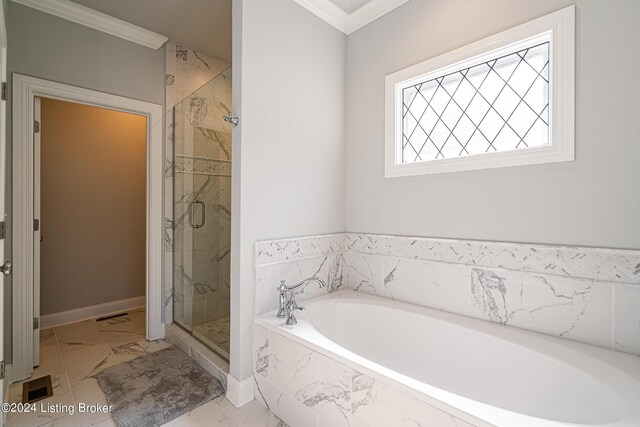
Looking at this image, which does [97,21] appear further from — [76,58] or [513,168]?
[513,168]

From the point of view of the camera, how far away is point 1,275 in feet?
4.45

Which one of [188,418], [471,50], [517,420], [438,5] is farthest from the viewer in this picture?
[438,5]

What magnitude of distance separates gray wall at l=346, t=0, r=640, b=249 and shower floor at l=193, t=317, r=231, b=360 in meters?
→ 1.27

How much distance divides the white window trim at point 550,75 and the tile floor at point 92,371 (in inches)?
72.1

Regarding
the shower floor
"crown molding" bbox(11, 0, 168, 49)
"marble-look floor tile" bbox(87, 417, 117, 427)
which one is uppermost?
"crown molding" bbox(11, 0, 168, 49)

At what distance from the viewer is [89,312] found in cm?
312

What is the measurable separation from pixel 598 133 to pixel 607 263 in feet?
1.98

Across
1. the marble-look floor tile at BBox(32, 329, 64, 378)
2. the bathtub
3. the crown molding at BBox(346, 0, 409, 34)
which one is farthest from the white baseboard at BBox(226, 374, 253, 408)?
the crown molding at BBox(346, 0, 409, 34)

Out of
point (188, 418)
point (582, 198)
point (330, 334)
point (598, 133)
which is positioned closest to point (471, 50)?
point (598, 133)

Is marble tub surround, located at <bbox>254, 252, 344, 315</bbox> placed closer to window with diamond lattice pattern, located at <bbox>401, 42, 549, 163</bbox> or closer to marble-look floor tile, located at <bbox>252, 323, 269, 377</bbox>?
marble-look floor tile, located at <bbox>252, 323, 269, 377</bbox>

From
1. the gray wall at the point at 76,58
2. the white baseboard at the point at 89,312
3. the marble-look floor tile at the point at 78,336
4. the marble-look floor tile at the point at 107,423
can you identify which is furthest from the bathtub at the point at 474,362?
the white baseboard at the point at 89,312

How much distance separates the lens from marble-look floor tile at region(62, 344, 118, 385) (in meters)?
2.02

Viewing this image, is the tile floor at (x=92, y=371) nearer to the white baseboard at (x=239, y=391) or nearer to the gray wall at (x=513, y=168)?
the white baseboard at (x=239, y=391)

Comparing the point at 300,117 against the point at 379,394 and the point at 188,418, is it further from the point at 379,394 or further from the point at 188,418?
the point at 188,418
